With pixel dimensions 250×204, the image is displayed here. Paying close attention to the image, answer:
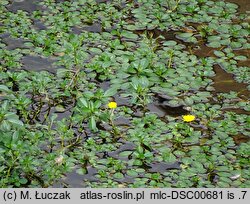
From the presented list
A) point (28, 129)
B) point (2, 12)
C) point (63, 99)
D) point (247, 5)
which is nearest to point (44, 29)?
point (2, 12)

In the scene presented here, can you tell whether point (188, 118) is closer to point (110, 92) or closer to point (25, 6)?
point (110, 92)

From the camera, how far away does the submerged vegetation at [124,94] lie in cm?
420

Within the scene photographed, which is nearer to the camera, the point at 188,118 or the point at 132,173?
the point at 132,173

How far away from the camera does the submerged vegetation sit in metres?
4.20

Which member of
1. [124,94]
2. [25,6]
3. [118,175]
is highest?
[25,6]

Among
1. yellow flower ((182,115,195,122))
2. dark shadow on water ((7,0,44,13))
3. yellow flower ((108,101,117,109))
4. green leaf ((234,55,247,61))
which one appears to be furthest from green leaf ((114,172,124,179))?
dark shadow on water ((7,0,44,13))

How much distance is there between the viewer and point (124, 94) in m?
4.82

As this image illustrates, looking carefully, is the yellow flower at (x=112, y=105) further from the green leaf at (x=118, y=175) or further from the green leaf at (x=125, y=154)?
the green leaf at (x=118, y=175)

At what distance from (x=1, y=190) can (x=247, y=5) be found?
309 centimetres

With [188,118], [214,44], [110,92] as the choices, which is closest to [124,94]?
[110,92]

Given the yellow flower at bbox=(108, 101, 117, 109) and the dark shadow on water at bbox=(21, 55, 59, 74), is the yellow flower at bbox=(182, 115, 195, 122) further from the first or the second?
the dark shadow on water at bbox=(21, 55, 59, 74)

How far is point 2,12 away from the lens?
5699mm

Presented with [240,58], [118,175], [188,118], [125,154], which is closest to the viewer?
[118,175]

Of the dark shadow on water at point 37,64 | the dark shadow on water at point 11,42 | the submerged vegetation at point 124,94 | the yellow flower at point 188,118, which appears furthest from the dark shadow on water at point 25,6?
the yellow flower at point 188,118
